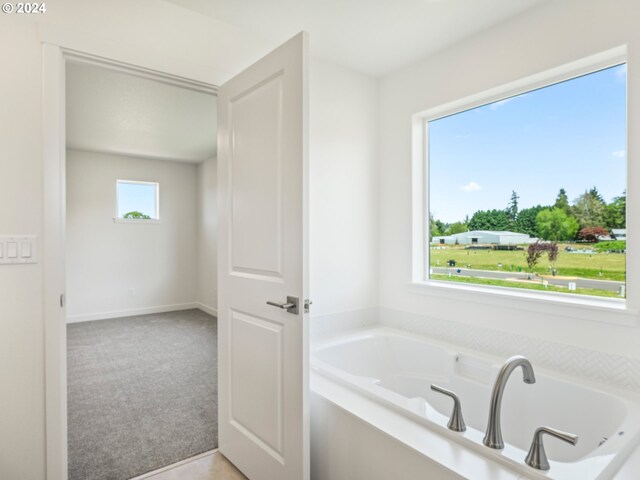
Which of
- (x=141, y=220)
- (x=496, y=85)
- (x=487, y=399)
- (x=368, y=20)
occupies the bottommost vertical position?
(x=487, y=399)

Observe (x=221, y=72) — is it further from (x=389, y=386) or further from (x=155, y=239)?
(x=155, y=239)

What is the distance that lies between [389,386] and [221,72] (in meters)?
2.24

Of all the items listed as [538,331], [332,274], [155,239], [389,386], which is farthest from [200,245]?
[538,331]

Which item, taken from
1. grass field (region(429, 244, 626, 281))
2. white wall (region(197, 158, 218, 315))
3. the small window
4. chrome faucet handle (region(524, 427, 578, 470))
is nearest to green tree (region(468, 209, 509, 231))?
grass field (region(429, 244, 626, 281))

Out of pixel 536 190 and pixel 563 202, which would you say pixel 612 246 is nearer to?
pixel 563 202

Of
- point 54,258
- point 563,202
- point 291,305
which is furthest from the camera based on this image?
point 563,202

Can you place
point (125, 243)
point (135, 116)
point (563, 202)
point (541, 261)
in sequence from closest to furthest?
point (563, 202)
point (541, 261)
point (135, 116)
point (125, 243)

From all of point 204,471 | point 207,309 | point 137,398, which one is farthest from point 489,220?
point 207,309

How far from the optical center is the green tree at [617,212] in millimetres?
1796

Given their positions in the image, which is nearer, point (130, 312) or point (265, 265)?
point (265, 265)

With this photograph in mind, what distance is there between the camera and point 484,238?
2410 mm

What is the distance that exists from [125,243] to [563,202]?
5664mm

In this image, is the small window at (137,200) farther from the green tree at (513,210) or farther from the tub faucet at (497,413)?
the tub faucet at (497,413)

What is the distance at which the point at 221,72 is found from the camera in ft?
6.92
